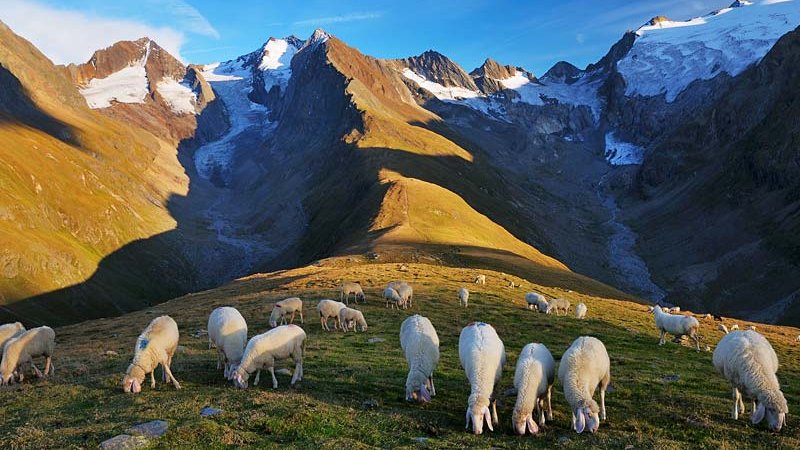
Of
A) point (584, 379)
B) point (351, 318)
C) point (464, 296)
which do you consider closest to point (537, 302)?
point (464, 296)

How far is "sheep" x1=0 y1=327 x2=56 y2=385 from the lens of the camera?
959 inches

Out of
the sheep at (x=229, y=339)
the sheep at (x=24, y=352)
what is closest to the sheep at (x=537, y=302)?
the sheep at (x=229, y=339)

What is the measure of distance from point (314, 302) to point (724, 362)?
3179cm

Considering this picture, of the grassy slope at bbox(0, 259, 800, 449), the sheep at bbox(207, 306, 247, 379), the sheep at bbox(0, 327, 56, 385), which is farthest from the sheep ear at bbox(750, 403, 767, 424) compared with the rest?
the sheep at bbox(0, 327, 56, 385)

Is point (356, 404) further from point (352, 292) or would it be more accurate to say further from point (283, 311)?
point (352, 292)

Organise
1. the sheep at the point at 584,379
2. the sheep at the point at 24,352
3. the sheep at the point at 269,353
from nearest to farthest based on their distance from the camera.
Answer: the sheep at the point at 584,379
the sheep at the point at 269,353
the sheep at the point at 24,352

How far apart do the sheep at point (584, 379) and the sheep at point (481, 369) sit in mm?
2349

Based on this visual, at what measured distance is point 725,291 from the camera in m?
156

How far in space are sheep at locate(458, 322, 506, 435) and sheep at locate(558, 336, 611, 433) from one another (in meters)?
2.35

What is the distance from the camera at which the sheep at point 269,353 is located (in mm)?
21891

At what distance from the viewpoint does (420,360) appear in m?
21.5

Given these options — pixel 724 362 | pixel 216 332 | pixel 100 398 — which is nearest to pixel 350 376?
pixel 216 332

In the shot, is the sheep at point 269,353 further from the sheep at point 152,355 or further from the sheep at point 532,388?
the sheep at point 532,388

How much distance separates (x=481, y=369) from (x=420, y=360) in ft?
10.7
